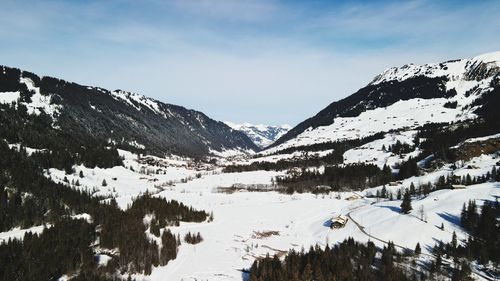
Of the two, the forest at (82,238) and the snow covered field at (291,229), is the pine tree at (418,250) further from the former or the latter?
the forest at (82,238)

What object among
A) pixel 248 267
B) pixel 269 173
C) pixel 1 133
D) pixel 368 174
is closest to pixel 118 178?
pixel 1 133

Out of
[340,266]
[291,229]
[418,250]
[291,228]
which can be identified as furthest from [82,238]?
[418,250]

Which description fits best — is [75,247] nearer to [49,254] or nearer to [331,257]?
[49,254]

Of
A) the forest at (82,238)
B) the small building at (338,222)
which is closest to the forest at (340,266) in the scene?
the forest at (82,238)

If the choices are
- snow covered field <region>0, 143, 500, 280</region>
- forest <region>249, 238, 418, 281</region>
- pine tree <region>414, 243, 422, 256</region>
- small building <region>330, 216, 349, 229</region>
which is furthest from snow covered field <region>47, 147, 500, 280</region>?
forest <region>249, 238, 418, 281</region>

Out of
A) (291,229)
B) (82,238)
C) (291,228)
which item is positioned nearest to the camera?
(82,238)

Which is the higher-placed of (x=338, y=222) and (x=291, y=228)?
(x=338, y=222)

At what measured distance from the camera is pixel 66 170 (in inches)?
5669

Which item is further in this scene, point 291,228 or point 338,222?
point 291,228

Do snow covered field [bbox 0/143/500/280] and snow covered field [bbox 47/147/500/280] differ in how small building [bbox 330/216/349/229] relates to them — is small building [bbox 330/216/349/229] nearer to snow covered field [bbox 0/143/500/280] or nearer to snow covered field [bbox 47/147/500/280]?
snow covered field [bbox 0/143/500/280]

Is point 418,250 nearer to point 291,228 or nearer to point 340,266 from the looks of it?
point 340,266

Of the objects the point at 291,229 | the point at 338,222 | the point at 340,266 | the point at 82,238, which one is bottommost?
the point at 291,229

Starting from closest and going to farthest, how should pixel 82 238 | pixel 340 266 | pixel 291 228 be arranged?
pixel 340 266
pixel 82 238
pixel 291 228

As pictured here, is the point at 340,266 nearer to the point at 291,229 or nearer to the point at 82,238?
the point at 291,229
